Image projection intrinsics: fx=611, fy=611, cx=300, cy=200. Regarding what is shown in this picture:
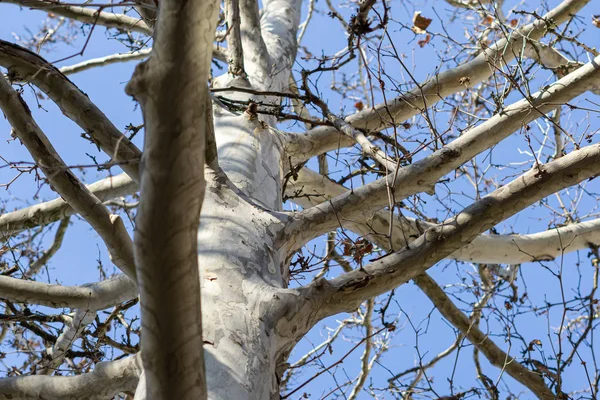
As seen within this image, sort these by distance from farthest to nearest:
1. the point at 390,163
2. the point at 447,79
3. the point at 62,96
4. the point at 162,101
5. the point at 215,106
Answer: the point at 447,79 < the point at 215,106 < the point at 390,163 < the point at 62,96 < the point at 162,101

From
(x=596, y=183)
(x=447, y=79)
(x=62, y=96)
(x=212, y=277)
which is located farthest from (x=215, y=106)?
(x=596, y=183)

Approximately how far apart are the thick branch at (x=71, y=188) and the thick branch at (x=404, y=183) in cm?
62

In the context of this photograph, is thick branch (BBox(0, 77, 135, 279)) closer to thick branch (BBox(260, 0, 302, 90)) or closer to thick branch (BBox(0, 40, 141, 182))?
thick branch (BBox(0, 40, 141, 182))

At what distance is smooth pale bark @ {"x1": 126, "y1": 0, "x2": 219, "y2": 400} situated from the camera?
1.22 meters

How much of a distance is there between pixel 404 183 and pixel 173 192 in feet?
4.96

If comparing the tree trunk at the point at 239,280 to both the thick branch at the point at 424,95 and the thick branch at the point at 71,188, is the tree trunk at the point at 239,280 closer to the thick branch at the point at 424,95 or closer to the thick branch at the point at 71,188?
the thick branch at the point at 71,188

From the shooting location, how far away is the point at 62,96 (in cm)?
220

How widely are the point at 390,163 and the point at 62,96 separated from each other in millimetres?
1307

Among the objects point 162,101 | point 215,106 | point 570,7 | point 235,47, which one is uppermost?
point 570,7

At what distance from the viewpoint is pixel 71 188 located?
2.09 metres

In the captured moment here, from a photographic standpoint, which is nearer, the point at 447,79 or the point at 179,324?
the point at 179,324

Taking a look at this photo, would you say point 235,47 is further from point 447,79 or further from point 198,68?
point 198,68

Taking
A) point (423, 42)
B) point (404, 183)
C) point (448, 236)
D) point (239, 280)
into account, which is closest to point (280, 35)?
point (423, 42)

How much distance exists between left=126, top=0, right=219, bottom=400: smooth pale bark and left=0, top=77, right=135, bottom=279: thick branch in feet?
2.66
